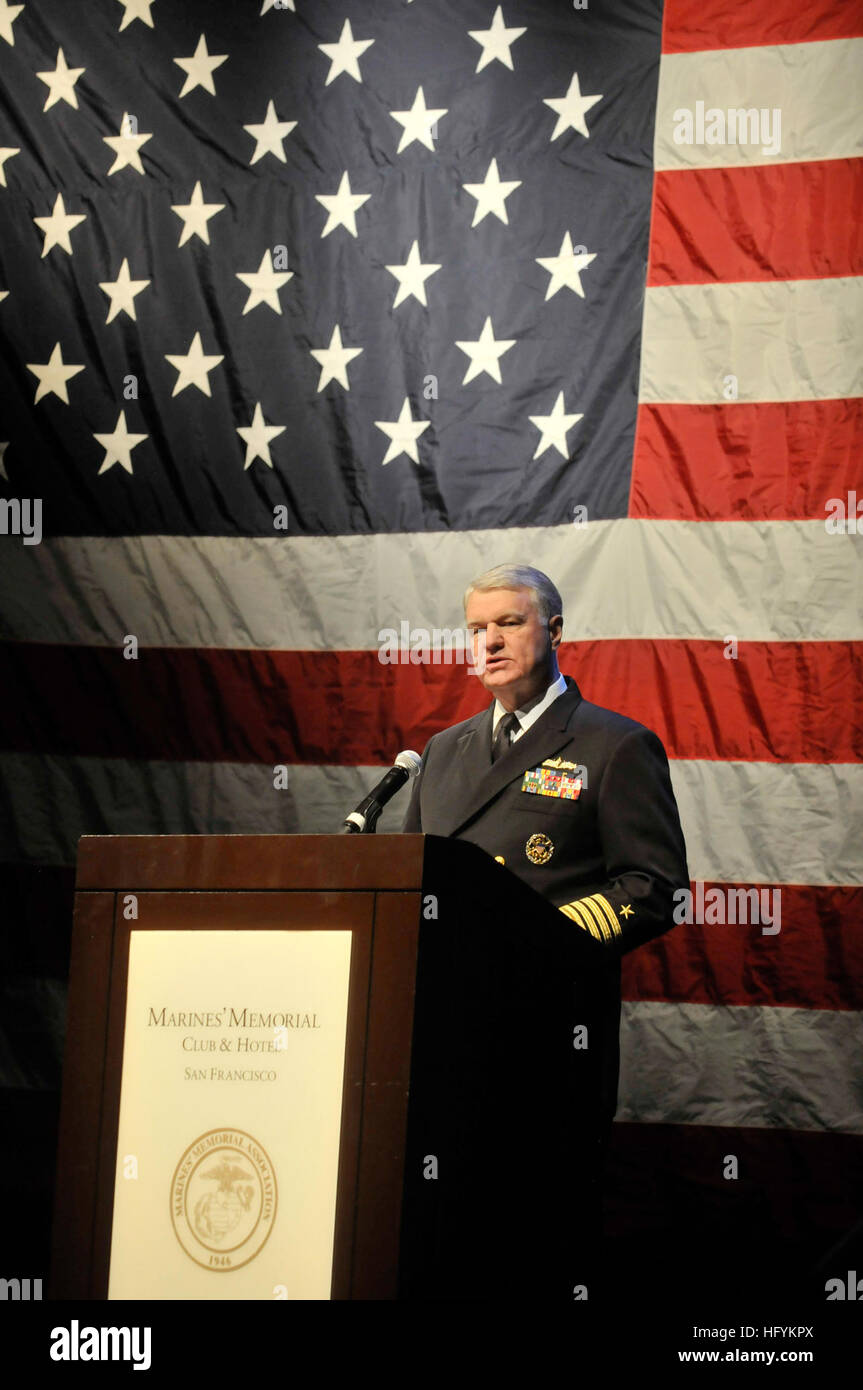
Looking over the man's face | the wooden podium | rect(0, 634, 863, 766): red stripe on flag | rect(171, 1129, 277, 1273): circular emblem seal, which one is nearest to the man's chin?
the man's face

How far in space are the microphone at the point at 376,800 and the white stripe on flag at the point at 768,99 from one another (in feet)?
8.11

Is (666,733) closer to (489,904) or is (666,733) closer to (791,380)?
(791,380)

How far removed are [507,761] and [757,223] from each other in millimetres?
2035

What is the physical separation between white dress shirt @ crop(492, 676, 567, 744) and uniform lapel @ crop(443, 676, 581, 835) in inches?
0.7

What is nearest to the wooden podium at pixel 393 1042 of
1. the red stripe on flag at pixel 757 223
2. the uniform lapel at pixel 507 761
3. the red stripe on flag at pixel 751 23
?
the uniform lapel at pixel 507 761

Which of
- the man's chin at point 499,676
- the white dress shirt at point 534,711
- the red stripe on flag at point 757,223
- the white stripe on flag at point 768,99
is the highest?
the white stripe on flag at point 768,99

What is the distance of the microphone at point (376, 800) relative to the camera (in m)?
1.90

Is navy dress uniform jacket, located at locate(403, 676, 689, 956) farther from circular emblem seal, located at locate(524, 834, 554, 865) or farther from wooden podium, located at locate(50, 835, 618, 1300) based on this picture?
wooden podium, located at locate(50, 835, 618, 1300)

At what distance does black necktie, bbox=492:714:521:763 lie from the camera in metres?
2.57

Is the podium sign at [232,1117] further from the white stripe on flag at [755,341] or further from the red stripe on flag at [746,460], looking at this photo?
the white stripe on flag at [755,341]

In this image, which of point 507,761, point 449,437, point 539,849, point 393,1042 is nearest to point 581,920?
point 539,849

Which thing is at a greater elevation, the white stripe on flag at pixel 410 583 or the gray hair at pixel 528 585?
the white stripe on flag at pixel 410 583

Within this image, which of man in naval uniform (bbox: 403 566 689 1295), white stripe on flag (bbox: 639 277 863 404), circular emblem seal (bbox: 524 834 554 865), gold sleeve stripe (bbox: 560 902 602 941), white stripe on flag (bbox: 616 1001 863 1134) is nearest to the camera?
gold sleeve stripe (bbox: 560 902 602 941)

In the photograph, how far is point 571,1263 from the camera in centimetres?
179
